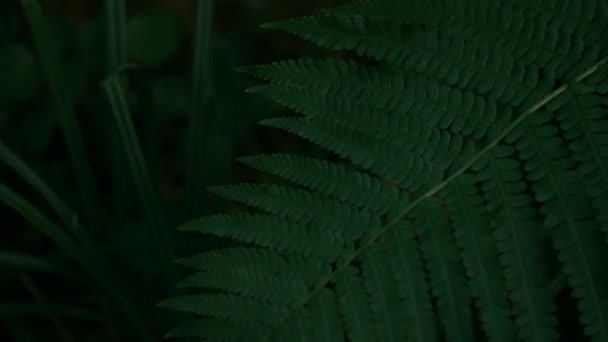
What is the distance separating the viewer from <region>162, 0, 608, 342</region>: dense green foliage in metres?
0.91

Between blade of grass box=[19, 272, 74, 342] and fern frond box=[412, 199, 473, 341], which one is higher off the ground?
blade of grass box=[19, 272, 74, 342]

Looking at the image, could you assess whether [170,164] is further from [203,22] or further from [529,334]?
[529,334]

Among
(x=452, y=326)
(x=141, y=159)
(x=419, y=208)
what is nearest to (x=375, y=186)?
(x=419, y=208)

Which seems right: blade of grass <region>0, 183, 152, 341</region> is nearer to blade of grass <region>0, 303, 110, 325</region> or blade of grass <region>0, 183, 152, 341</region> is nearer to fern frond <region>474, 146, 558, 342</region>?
blade of grass <region>0, 303, 110, 325</region>

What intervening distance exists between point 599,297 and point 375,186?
1.03 ft

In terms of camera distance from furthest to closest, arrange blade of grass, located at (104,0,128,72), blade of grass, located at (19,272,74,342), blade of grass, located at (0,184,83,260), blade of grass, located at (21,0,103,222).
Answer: blade of grass, located at (19,272,74,342) < blade of grass, located at (104,0,128,72) < blade of grass, located at (21,0,103,222) < blade of grass, located at (0,184,83,260)

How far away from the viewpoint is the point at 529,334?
2.87 ft

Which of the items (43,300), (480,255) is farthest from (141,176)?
(480,255)

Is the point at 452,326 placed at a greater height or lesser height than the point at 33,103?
lesser

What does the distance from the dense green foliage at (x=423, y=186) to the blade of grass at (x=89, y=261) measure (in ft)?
1.25

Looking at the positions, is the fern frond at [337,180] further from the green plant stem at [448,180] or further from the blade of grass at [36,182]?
the blade of grass at [36,182]

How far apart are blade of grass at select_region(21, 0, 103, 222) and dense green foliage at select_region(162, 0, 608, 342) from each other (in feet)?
1.82

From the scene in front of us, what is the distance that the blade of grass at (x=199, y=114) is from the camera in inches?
55.0

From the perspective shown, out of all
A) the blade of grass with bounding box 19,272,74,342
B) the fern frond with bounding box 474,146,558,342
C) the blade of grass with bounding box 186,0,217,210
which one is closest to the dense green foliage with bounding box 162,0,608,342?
the fern frond with bounding box 474,146,558,342
